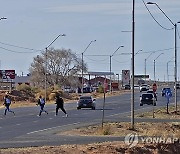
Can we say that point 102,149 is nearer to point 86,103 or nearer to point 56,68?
point 86,103

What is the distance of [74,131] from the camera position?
3566 centimetres

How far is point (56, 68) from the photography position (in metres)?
146

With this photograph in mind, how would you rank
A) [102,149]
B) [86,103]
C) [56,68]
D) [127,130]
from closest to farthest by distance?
[102,149]
[127,130]
[86,103]
[56,68]

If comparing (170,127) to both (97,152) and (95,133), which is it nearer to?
(95,133)

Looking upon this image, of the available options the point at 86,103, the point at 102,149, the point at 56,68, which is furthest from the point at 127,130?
the point at 56,68

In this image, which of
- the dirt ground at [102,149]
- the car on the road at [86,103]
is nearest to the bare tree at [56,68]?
the car on the road at [86,103]

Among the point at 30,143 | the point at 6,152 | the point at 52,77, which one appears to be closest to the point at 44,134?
the point at 30,143

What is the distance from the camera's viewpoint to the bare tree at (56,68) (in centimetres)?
14600

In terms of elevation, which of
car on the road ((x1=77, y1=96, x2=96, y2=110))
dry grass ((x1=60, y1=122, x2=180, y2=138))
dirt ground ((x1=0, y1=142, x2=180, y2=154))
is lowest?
dirt ground ((x1=0, y1=142, x2=180, y2=154))

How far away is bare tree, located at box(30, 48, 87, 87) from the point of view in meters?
146

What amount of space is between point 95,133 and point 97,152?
437 inches

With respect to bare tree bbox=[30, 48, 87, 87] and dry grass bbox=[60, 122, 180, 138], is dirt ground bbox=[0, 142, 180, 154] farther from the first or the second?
bare tree bbox=[30, 48, 87, 87]

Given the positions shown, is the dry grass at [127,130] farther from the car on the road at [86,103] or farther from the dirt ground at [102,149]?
the car on the road at [86,103]

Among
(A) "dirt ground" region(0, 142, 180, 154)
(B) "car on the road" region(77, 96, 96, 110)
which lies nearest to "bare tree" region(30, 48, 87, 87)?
(B) "car on the road" region(77, 96, 96, 110)
